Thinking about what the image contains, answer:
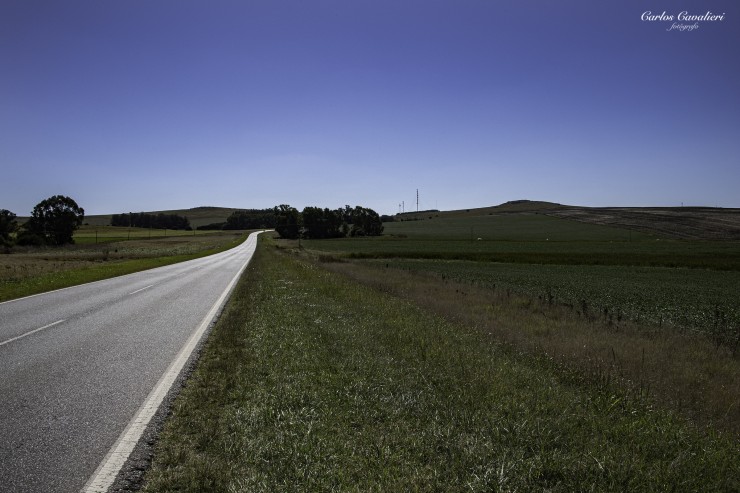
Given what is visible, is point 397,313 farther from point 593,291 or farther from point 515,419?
point 593,291

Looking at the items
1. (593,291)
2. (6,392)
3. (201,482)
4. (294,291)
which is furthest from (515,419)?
(593,291)

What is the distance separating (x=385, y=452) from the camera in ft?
14.3

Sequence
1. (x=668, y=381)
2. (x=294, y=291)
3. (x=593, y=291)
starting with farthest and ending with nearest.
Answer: (x=593, y=291) < (x=294, y=291) < (x=668, y=381)

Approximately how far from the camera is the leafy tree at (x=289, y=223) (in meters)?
124

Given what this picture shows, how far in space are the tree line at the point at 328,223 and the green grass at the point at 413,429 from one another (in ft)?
372

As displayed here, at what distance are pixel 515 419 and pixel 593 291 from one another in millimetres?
20988

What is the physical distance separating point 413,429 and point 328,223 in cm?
11786

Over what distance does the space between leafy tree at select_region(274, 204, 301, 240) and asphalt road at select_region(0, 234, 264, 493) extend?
108m

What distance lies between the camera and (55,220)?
287 feet

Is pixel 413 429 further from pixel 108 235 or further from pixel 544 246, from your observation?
pixel 108 235

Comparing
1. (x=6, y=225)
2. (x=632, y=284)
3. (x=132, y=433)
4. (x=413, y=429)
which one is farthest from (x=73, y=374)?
(x=6, y=225)

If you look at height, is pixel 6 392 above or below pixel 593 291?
above

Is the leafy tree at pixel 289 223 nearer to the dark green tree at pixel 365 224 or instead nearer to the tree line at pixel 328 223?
the tree line at pixel 328 223

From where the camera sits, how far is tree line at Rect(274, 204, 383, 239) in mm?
121438
